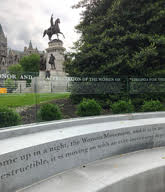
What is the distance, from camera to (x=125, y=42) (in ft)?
36.7

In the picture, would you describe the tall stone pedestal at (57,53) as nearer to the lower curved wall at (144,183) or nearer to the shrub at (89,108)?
the shrub at (89,108)

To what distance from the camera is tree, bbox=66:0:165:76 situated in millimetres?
10547

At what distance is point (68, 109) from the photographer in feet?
33.0

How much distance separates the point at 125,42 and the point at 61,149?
30.3 ft

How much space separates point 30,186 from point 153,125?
3.71m

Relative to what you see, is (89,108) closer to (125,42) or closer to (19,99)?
(19,99)

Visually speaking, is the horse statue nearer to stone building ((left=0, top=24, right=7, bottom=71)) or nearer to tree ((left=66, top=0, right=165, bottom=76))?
tree ((left=66, top=0, right=165, bottom=76))

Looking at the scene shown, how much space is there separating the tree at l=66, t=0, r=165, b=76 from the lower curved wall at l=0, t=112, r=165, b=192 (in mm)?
5943

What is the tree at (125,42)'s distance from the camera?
10.5 metres

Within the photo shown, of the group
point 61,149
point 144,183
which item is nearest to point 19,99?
point 61,149

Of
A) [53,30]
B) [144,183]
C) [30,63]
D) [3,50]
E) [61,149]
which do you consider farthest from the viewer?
[3,50]

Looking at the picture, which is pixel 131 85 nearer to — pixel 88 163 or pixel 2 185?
pixel 88 163

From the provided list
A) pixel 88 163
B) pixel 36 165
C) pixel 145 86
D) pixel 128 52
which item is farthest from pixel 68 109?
pixel 36 165

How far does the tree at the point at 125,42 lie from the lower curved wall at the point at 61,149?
19.5 ft
